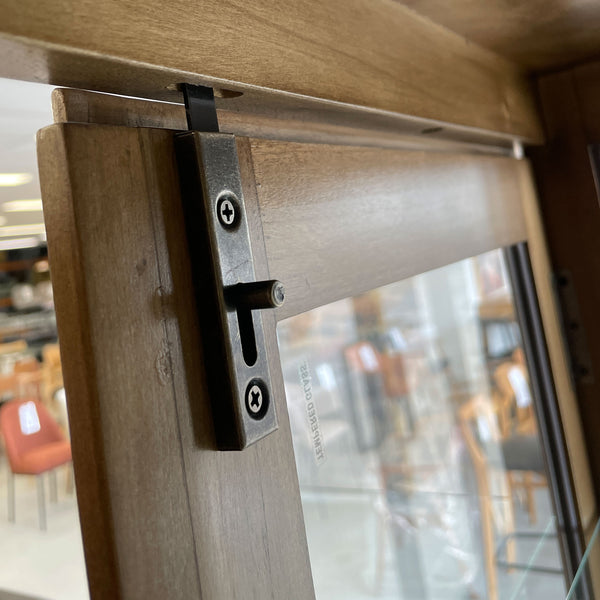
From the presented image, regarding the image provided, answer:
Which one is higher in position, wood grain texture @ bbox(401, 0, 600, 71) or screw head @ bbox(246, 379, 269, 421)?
wood grain texture @ bbox(401, 0, 600, 71)

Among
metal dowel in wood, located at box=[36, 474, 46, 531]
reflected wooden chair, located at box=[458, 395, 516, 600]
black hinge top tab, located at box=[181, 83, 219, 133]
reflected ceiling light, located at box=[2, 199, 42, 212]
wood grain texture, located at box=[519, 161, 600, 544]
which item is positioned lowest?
metal dowel in wood, located at box=[36, 474, 46, 531]

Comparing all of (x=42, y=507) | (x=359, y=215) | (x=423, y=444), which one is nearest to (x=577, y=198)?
(x=359, y=215)

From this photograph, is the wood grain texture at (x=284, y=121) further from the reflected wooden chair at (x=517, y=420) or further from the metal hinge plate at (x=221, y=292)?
the reflected wooden chair at (x=517, y=420)

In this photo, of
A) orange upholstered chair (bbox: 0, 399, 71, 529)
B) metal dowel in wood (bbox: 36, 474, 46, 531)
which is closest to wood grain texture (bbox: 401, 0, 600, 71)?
orange upholstered chair (bbox: 0, 399, 71, 529)

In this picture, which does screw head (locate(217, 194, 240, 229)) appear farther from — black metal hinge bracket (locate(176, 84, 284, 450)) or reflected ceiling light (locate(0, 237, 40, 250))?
reflected ceiling light (locate(0, 237, 40, 250))

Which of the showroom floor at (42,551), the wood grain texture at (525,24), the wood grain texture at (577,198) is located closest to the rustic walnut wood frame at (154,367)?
the wood grain texture at (525,24)

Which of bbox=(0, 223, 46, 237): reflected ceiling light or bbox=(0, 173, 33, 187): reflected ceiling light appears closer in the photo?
bbox=(0, 173, 33, 187): reflected ceiling light

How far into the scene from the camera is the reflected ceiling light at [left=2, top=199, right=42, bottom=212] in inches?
38.1

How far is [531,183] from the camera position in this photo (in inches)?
42.4

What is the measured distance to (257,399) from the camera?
381mm

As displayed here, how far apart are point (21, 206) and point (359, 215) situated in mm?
673

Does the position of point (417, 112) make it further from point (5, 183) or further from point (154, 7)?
point (5, 183)

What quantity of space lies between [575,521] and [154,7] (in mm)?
1020

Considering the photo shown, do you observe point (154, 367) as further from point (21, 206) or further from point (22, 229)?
point (22, 229)
